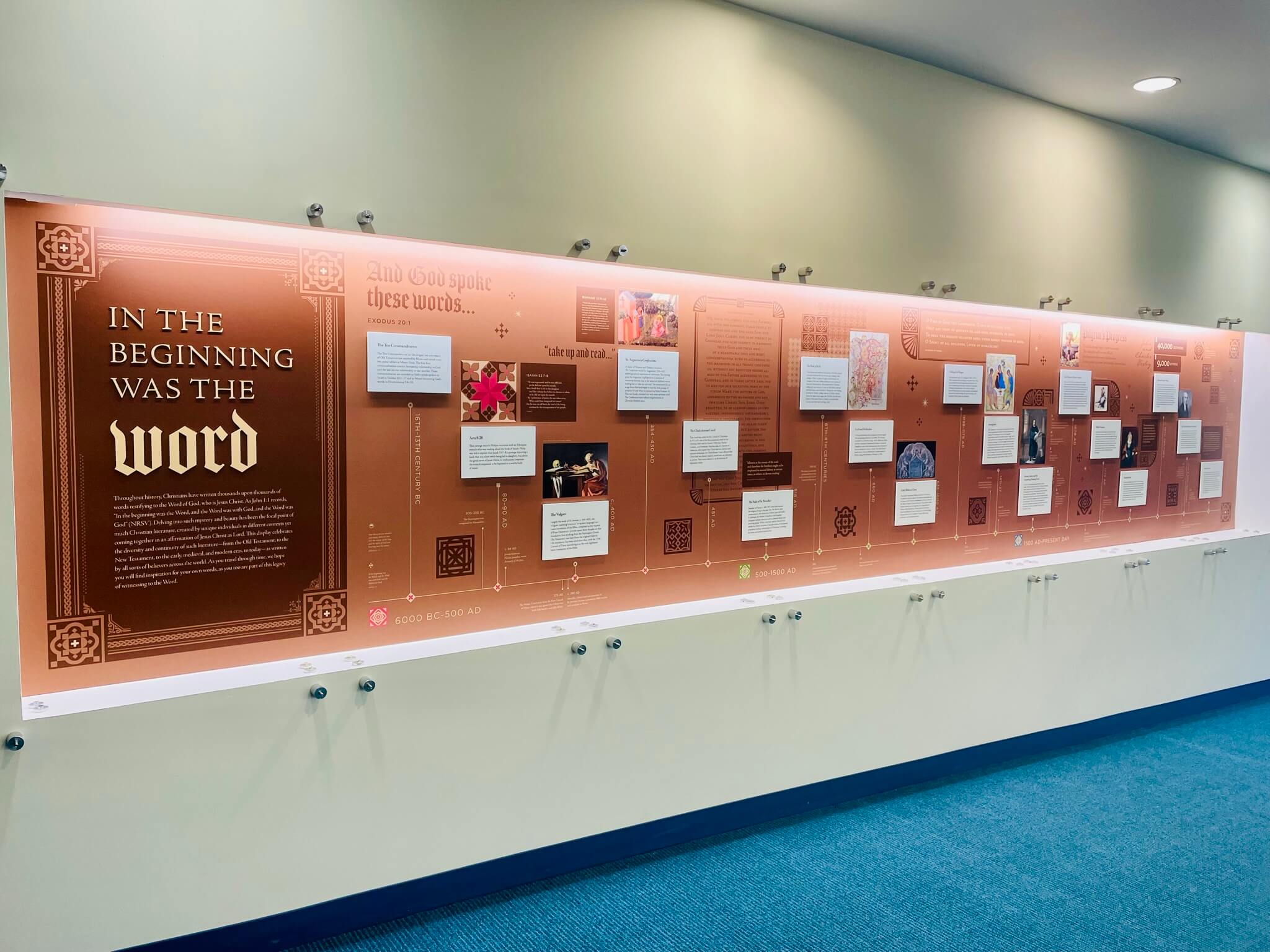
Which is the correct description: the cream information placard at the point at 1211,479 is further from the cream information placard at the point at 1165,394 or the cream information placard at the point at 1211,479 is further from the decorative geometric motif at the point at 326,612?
the decorative geometric motif at the point at 326,612

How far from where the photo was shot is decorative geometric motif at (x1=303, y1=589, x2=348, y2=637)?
104 inches

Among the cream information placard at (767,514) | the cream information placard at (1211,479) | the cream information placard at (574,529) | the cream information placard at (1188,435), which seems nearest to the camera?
the cream information placard at (574,529)

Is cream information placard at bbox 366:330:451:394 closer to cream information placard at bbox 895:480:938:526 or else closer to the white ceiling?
the white ceiling

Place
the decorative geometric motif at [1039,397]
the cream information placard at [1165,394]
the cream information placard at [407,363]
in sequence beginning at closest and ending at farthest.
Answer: the cream information placard at [407,363], the decorative geometric motif at [1039,397], the cream information placard at [1165,394]

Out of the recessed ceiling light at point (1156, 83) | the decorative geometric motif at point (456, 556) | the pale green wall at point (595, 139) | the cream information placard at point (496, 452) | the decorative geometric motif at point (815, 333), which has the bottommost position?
the decorative geometric motif at point (456, 556)

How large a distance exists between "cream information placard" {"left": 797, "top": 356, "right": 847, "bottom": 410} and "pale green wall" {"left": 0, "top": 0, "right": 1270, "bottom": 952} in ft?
1.22

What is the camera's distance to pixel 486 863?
2.92 meters

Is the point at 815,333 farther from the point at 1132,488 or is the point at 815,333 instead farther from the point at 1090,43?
the point at 1132,488

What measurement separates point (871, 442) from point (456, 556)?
6.46ft

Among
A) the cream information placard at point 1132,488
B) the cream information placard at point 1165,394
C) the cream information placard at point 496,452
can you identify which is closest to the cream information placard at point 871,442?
the cream information placard at point 496,452

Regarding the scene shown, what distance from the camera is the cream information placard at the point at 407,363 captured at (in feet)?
8.75

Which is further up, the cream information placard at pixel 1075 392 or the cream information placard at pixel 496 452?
the cream information placard at pixel 1075 392

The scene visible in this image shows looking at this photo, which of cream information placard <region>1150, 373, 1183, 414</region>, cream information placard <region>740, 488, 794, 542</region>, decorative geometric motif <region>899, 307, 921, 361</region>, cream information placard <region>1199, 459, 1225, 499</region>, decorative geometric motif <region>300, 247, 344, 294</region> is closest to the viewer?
decorative geometric motif <region>300, 247, 344, 294</region>

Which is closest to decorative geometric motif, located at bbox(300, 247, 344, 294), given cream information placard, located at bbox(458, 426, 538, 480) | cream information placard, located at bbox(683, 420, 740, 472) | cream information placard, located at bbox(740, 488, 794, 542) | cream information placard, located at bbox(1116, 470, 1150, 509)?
cream information placard, located at bbox(458, 426, 538, 480)
